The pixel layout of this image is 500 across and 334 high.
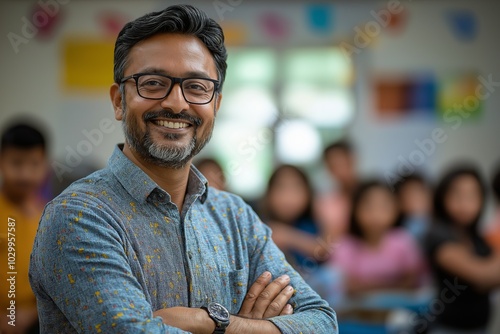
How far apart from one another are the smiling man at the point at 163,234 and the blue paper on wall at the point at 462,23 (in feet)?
14.0

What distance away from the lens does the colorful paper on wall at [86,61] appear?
5117 mm

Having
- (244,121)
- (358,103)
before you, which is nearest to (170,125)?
(244,121)

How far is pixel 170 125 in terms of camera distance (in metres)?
1.50

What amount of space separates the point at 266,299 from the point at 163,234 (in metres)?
0.28

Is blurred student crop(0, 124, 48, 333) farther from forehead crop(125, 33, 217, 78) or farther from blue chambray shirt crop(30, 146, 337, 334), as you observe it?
forehead crop(125, 33, 217, 78)

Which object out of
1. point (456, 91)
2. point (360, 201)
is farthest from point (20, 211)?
point (456, 91)

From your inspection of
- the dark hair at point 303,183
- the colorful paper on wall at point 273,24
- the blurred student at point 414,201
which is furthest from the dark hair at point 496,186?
the colorful paper on wall at point 273,24

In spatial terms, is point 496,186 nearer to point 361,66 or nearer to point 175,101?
point 361,66

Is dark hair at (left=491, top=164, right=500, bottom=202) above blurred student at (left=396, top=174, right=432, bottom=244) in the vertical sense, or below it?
above

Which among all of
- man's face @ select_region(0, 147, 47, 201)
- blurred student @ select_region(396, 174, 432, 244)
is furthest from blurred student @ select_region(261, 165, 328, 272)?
man's face @ select_region(0, 147, 47, 201)

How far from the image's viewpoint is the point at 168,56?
151cm

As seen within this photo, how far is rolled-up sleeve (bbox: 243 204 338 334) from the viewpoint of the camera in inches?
60.2

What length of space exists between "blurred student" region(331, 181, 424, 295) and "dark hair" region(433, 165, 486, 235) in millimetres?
229

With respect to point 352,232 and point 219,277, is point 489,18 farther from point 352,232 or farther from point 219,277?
point 219,277
